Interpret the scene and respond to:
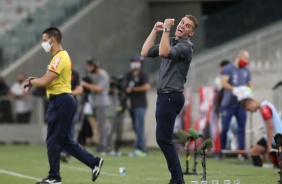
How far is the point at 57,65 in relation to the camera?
12625mm

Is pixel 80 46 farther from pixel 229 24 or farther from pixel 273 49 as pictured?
pixel 273 49

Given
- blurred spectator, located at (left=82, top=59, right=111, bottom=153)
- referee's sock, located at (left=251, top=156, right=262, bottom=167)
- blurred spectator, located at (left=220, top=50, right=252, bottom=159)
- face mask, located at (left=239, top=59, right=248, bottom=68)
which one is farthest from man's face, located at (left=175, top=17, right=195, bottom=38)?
blurred spectator, located at (left=82, top=59, right=111, bottom=153)

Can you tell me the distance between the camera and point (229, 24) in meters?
30.7

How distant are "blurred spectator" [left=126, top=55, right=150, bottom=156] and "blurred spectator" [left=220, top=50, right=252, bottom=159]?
6.23 feet

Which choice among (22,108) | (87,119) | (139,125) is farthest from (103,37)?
(139,125)

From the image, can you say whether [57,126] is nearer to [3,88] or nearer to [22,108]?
[22,108]

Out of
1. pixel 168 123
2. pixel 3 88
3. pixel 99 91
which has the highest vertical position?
pixel 3 88

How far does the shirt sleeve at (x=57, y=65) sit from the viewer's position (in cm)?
1261

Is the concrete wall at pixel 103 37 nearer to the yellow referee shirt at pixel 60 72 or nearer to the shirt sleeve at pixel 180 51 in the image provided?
the yellow referee shirt at pixel 60 72

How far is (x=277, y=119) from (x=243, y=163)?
2496mm

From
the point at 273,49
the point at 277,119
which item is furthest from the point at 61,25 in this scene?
the point at 277,119

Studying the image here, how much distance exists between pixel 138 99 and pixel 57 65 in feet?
26.5

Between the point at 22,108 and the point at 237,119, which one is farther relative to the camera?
the point at 22,108

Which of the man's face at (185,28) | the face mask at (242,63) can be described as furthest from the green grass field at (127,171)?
the man's face at (185,28)
